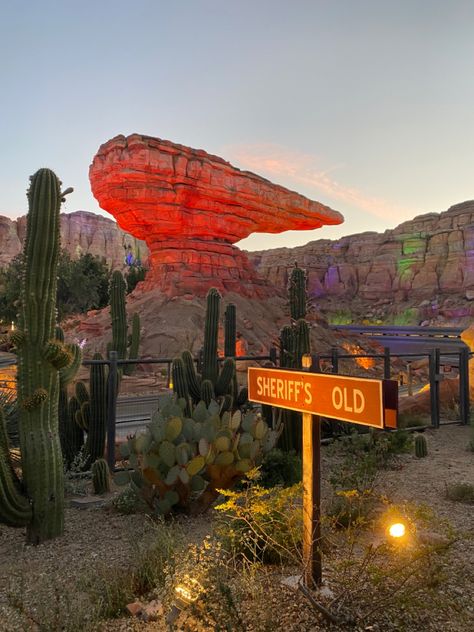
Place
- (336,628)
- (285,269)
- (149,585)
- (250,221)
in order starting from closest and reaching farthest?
(336,628) < (149,585) < (250,221) < (285,269)

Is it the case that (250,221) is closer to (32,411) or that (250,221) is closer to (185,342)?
(185,342)

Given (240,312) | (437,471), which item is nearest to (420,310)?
(240,312)

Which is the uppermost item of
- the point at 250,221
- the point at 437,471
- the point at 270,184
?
the point at 270,184

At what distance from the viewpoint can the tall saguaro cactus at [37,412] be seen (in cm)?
462

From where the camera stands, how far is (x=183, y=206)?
1268 inches

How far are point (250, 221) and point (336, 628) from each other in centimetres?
3514

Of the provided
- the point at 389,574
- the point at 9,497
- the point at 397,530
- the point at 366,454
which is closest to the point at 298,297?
the point at 366,454

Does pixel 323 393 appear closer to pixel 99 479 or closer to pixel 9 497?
pixel 9 497

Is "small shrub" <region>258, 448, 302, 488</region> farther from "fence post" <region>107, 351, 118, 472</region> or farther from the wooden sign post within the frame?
the wooden sign post

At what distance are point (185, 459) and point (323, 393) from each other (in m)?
2.73

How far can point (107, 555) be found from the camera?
4281 mm

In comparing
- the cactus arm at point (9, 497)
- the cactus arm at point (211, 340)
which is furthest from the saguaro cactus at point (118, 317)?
the cactus arm at point (9, 497)

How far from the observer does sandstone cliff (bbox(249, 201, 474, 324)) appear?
57.5 m

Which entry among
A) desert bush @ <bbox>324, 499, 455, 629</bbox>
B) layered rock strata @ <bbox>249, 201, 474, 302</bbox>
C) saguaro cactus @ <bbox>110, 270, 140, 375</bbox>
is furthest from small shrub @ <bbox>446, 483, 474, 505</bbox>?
layered rock strata @ <bbox>249, 201, 474, 302</bbox>
